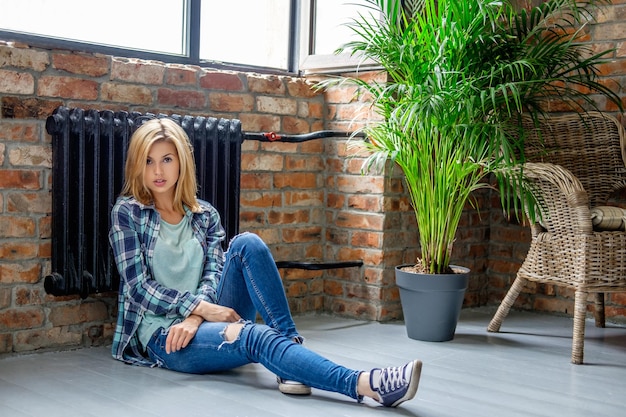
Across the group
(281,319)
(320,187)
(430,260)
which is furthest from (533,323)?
(281,319)

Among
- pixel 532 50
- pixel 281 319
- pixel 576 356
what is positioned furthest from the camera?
pixel 532 50

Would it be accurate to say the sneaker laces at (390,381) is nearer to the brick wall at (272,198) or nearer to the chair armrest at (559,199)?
the chair armrest at (559,199)

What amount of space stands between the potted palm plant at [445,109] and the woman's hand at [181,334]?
1050 millimetres

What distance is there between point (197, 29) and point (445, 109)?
1.09 m

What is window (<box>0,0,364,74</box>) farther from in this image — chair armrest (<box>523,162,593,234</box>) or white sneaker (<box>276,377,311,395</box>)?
white sneaker (<box>276,377,311,395</box>)

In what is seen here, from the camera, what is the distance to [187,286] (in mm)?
2814

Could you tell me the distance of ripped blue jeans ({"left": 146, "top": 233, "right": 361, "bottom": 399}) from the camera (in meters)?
2.39

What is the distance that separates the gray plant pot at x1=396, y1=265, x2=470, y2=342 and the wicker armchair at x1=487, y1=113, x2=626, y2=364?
281mm

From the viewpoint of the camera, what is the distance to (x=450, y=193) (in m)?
3.33

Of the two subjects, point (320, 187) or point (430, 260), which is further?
point (320, 187)

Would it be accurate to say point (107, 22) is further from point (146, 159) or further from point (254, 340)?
point (254, 340)

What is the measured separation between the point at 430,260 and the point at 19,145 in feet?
5.30

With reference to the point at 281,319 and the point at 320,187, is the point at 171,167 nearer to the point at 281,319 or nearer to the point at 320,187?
the point at 281,319

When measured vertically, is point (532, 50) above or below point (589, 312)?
above
